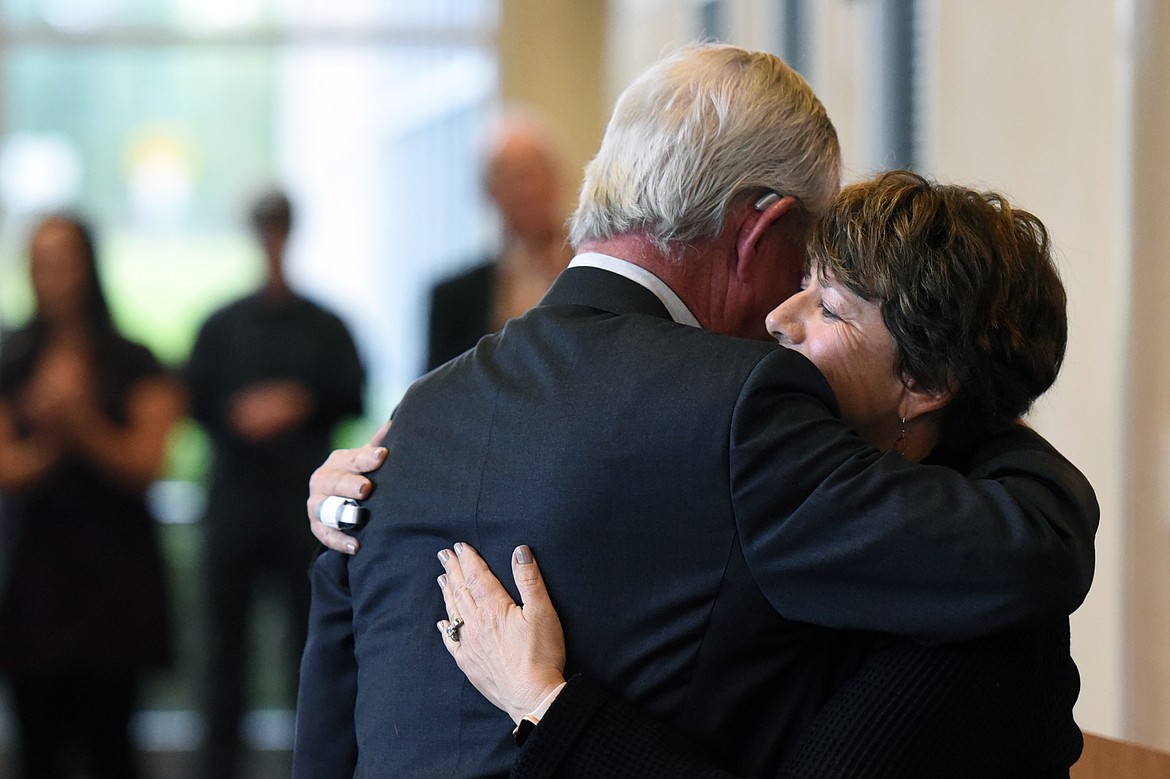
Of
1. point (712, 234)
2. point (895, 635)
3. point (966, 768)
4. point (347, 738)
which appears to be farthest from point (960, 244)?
point (347, 738)

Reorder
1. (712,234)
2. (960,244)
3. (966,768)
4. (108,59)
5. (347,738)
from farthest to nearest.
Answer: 1. (108,59)
2. (347,738)
3. (712,234)
4. (960,244)
5. (966,768)

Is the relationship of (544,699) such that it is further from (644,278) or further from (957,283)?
(957,283)

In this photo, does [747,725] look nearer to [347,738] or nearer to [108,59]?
[347,738]

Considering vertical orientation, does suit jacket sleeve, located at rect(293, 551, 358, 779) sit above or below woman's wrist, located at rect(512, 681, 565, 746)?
below

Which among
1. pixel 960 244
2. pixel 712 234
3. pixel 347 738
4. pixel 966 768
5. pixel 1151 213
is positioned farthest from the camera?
pixel 1151 213

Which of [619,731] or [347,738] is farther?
[347,738]

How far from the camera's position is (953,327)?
1.38 m

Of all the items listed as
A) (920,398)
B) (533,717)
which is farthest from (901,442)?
(533,717)

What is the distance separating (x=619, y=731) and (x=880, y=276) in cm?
52

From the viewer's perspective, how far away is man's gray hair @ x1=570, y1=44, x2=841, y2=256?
1489mm

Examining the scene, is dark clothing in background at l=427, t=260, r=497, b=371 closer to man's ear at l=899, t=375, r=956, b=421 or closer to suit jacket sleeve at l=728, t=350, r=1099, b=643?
man's ear at l=899, t=375, r=956, b=421

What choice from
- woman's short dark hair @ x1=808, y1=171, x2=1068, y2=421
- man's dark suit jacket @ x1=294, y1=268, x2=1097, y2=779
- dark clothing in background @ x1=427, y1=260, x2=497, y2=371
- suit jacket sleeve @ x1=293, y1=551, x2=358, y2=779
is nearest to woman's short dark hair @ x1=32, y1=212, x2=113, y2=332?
dark clothing in background @ x1=427, y1=260, x2=497, y2=371

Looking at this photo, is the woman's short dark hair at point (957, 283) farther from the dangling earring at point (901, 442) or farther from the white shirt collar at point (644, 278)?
the white shirt collar at point (644, 278)

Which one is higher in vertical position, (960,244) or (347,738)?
(960,244)
